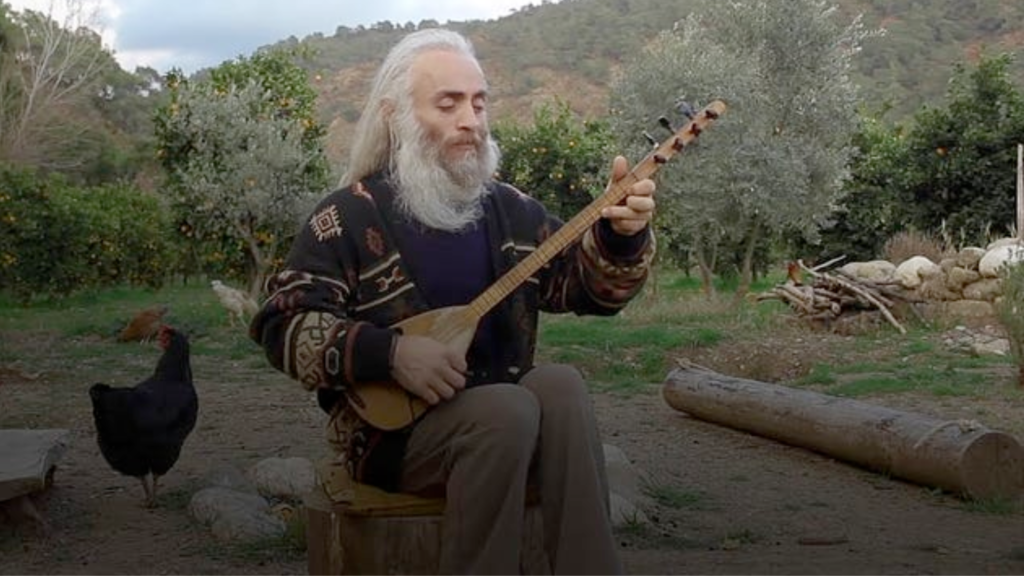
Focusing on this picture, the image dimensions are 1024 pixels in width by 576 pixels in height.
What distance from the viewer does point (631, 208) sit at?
2.64 metres

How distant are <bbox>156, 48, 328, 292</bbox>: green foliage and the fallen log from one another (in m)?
7.67

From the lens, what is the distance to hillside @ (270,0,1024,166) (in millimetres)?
35281

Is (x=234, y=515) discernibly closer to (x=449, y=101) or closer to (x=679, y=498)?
(x=679, y=498)

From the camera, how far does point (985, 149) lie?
1667 cm

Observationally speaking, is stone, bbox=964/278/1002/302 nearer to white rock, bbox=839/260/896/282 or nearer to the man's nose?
white rock, bbox=839/260/896/282

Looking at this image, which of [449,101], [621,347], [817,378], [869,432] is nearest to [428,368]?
[449,101]

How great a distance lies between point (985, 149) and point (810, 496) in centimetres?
1223

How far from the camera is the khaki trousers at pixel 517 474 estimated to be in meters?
2.42

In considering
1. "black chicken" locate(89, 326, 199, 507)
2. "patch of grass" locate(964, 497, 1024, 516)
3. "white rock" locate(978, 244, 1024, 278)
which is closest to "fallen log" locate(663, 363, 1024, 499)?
"patch of grass" locate(964, 497, 1024, 516)

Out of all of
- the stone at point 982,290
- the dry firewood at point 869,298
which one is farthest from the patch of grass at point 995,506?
the stone at point 982,290

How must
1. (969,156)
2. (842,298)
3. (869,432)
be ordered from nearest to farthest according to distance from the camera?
1. (869,432)
2. (842,298)
3. (969,156)

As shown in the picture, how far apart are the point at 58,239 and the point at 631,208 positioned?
1591 centimetres

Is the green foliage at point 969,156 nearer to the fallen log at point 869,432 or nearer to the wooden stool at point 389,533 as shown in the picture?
the fallen log at point 869,432

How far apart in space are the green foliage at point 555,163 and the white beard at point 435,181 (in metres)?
16.2
